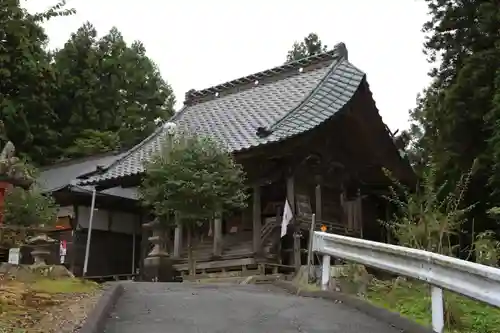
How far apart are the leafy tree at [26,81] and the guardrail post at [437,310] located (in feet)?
38.2

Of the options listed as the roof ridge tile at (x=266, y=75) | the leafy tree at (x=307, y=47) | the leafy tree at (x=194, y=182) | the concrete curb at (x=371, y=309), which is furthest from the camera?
the leafy tree at (x=307, y=47)

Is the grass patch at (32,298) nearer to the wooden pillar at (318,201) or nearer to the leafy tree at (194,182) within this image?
the leafy tree at (194,182)

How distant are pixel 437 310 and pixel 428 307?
4.69ft

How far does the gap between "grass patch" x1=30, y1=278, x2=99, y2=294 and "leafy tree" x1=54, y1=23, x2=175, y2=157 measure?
2182 cm

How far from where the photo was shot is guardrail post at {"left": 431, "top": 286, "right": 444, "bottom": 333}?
568 cm

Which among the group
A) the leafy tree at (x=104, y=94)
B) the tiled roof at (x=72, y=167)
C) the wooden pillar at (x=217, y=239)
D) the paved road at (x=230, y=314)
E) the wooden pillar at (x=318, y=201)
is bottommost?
the paved road at (x=230, y=314)

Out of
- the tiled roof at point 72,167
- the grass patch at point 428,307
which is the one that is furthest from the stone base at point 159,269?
the tiled roof at point 72,167

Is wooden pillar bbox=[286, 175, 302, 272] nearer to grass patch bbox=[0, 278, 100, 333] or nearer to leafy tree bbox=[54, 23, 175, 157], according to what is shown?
grass patch bbox=[0, 278, 100, 333]

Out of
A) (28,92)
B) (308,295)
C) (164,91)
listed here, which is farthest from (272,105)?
(164,91)

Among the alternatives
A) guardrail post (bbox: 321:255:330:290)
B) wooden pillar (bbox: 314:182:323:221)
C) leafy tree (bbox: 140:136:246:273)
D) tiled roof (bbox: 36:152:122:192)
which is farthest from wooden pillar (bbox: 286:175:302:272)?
tiled roof (bbox: 36:152:122:192)

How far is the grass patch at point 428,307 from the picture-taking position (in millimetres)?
6504

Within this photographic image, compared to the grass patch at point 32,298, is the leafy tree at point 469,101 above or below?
above

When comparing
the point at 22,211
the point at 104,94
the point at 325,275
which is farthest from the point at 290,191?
the point at 104,94

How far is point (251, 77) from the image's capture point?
74.8 feet
